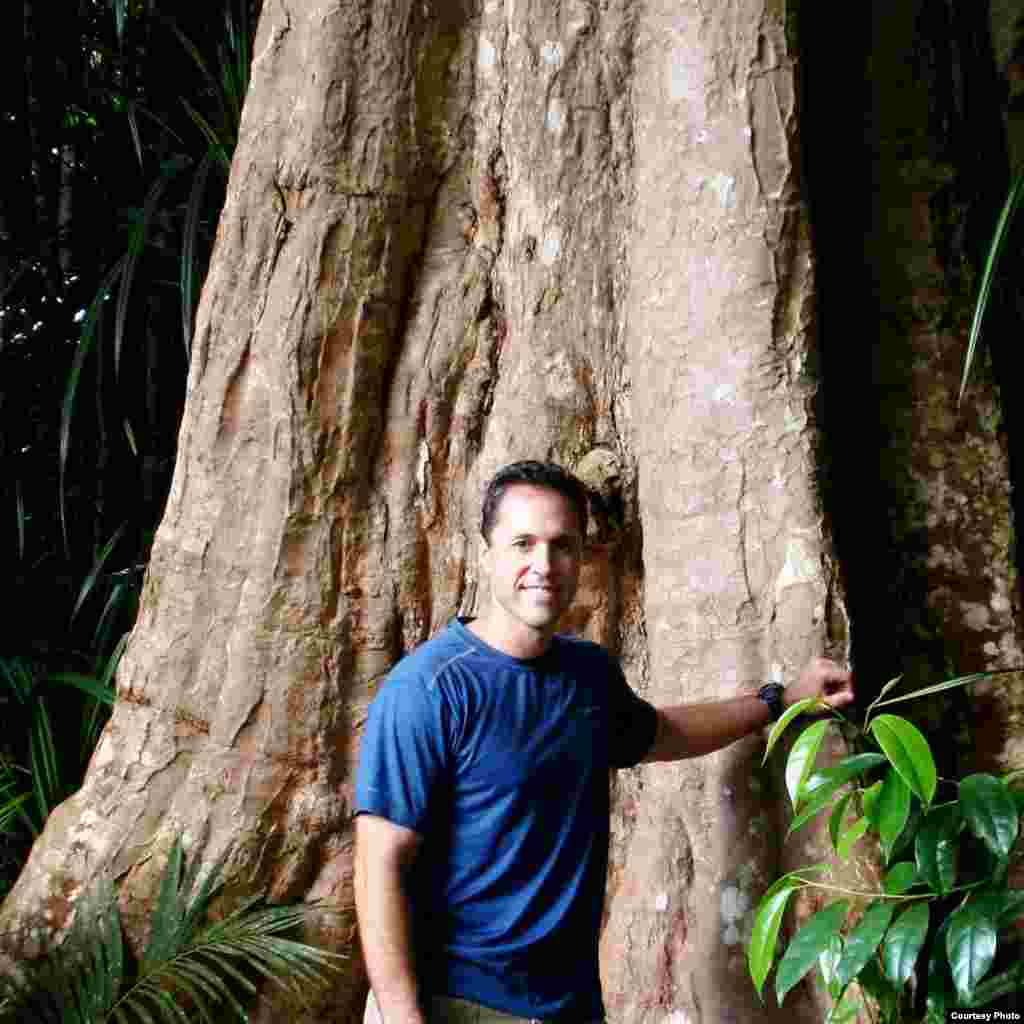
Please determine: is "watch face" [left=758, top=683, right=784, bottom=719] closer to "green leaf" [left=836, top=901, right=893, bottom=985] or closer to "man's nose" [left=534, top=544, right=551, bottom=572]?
"green leaf" [left=836, top=901, right=893, bottom=985]

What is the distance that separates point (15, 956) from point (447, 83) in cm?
205

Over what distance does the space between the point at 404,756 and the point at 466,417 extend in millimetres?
1047

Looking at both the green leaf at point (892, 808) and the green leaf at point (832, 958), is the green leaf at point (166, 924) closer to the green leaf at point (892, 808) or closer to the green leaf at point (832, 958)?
the green leaf at point (832, 958)

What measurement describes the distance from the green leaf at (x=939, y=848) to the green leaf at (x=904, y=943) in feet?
0.15

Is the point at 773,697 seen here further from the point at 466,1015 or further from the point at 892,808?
the point at 466,1015

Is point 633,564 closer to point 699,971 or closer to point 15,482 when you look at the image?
point 699,971

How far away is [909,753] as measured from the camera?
6.38 feet

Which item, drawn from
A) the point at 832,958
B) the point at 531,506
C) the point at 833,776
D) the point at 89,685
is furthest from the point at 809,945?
the point at 89,685

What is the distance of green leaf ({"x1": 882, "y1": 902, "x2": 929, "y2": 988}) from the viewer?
1.95m

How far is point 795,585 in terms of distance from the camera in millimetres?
2490

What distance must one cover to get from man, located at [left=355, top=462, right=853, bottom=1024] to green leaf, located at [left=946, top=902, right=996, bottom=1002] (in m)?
0.54

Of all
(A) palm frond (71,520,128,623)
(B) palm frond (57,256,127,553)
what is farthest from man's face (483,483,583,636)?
(A) palm frond (71,520,128,623)

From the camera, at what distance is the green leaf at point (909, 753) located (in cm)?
191

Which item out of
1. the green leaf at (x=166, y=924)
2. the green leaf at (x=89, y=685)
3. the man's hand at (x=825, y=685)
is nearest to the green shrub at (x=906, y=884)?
the man's hand at (x=825, y=685)
